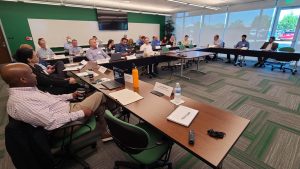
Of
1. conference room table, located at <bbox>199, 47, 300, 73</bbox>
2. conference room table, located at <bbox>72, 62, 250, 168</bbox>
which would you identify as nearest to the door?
conference room table, located at <bbox>72, 62, 250, 168</bbox>

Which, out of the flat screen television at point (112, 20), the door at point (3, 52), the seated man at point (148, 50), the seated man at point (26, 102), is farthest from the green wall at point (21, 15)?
the seated man at point (26, 102)

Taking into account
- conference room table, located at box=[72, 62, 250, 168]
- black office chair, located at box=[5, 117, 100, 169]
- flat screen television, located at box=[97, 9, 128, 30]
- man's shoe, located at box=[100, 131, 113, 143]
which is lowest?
man's shoe, located at box=[100, 131, 113, 143]

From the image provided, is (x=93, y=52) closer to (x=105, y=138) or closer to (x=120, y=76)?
(x=120, y=76)

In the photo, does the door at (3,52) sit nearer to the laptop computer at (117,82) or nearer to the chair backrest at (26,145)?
the laptop computer at (117,82)

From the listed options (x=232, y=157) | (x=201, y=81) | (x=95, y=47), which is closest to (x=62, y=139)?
(x=232, y=157)

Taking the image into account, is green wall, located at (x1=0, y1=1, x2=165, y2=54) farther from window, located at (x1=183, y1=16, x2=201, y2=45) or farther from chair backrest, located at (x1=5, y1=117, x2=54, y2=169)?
chair backrest, located at (x1=5, y1=117, x2=54, y2=169)

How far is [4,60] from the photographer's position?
6.24 m

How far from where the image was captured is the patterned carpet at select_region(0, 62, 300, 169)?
1.73m

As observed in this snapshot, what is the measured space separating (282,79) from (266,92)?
159 cm

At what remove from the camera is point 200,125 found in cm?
117

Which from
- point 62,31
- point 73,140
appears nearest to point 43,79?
point 73,140

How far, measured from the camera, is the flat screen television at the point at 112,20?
26.8 ft

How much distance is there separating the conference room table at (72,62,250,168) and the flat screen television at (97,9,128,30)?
792cm

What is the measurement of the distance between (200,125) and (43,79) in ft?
7.67
